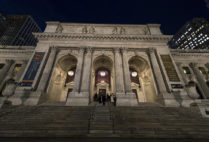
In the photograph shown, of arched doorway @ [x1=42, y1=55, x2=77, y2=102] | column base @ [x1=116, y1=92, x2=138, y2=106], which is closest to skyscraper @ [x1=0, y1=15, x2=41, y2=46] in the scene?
arched doorway @ [x1=42, y1=55, x2=77, y2=102]

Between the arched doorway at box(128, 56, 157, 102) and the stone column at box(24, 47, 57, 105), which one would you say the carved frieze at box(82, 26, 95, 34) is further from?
the arched doorway at box(128, 56, 157, 102)

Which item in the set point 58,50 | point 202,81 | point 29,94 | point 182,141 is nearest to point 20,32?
point 58,50

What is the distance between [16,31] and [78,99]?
59.3 meters

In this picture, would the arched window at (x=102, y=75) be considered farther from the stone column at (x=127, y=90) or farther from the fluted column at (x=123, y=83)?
the stone column at (x=127, y=90)

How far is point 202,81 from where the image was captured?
59.9ft

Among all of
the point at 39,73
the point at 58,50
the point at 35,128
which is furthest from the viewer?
the point at 58,50

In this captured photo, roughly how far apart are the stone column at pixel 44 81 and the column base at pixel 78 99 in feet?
13.0

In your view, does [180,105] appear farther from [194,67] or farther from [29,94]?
[29,94]

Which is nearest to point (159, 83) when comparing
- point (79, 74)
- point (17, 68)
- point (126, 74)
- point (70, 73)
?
point (126, 74)

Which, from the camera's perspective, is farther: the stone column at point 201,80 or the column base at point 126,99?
the stone column at point 201,80

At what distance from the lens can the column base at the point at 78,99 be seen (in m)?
11.5

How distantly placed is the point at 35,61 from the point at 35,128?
492 inches

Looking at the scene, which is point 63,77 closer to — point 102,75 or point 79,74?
point 79,74

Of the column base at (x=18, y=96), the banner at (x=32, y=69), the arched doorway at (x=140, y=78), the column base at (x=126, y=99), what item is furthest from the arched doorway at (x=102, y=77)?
the column base at (x=18, y=96)
